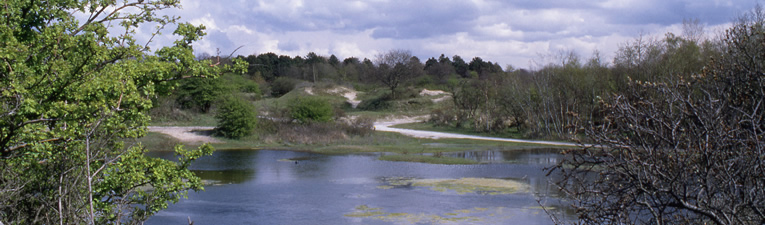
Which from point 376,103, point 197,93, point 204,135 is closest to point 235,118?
point 204,135

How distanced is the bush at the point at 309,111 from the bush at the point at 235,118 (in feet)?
9.89

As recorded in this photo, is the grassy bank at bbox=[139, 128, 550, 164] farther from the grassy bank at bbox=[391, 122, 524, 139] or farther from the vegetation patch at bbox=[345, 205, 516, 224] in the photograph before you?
the vegetation patch at bbox=[345, 205, 516, 224]

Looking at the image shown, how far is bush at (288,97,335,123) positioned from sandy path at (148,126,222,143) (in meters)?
5.32

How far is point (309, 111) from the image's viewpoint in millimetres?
42094

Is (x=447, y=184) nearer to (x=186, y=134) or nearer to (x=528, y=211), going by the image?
(x=528, y=211)

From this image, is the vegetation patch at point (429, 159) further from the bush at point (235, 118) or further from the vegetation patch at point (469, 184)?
the bush at point (235, 118)

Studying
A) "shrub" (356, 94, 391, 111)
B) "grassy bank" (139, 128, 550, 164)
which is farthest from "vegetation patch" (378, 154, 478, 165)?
"shrub" (356, 94, 391, 111)

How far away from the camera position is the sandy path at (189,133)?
125 feet

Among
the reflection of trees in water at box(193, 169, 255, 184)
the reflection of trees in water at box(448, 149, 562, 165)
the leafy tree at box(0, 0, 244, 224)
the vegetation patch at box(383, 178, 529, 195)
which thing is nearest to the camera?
the leafy tree at box(0, 0, 244, 224)

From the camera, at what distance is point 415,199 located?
803 inches

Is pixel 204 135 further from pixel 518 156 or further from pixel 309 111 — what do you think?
pixel 518 156

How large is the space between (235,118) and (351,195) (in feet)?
64.0

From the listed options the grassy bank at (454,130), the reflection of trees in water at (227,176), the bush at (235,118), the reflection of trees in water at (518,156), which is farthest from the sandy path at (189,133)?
the grassy bank at (454,130)

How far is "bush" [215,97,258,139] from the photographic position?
38719mm
